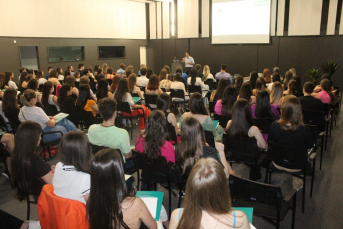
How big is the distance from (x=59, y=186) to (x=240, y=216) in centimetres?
128

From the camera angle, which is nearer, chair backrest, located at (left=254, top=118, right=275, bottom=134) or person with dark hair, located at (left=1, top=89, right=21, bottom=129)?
chair backrest, located at (left=254, top=118, right=275, bottom=134)

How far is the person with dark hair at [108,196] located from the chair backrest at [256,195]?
3.53 ft

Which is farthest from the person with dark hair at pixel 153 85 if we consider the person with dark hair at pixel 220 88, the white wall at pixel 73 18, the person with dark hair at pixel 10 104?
the white wall at pixel 73 18

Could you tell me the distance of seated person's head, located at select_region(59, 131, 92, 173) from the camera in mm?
2150

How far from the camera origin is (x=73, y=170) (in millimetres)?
2070

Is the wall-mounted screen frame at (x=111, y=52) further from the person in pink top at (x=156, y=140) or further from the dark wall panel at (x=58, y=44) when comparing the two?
the person in pink top at (x=156, y=140)

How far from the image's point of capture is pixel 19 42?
11352 mm

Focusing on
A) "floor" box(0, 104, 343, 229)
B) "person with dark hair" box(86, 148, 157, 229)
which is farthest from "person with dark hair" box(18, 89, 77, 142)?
"person with dark hair" box(86, 148, 157, 229)

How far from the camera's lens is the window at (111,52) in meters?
14.6

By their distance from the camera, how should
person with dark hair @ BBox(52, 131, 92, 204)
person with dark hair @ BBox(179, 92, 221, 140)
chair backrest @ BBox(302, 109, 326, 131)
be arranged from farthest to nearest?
chair backrest @ BBox(302, 109, 326, 131) → person with dark hair @ BBox(179, 92, 221, 140) → person with dark hair @ BBox(52, 131, 92, 204)

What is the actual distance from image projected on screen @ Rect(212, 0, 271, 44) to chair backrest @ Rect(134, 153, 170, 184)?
10.4 meters

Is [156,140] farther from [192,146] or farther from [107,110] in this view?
[107,110]

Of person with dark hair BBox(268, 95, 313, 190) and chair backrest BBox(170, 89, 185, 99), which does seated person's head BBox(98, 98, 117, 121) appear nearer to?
person with dark hair BBox(268, 95, 313, 190)

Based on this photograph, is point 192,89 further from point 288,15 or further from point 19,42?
point 19,42
